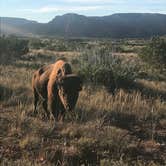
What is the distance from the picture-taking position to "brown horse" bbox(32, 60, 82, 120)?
28.3 feet

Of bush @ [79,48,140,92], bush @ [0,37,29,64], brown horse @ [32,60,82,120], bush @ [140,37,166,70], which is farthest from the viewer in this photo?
bush @ [0,37,29,64]

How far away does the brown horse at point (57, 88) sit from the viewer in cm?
863

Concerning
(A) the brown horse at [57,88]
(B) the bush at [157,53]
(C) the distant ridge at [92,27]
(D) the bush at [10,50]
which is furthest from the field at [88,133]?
(C) the distant ridge at [92,27]

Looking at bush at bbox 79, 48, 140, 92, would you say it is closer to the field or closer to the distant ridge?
the field

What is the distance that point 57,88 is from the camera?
938cm

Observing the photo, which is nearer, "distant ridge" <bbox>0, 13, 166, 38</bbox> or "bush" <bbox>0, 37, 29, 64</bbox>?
"bush" <bbox>0, 37, 29, 64</bbox>

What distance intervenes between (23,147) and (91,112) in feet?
10.3

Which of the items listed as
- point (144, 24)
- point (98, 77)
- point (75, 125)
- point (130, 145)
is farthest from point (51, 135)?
point (144, 24)

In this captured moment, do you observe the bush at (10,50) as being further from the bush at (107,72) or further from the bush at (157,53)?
the bush at (107,72)

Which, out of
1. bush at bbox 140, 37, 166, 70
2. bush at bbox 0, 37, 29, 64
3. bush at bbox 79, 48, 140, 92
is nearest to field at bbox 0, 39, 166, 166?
bush at bbox 79, 48, 140, 92

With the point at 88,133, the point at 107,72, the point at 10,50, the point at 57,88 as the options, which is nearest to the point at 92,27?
the point at 10,50

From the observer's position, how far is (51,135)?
8734 millimetres

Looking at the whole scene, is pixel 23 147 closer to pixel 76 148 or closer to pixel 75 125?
pixel 76 148

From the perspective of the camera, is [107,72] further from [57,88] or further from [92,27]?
[92,27]
